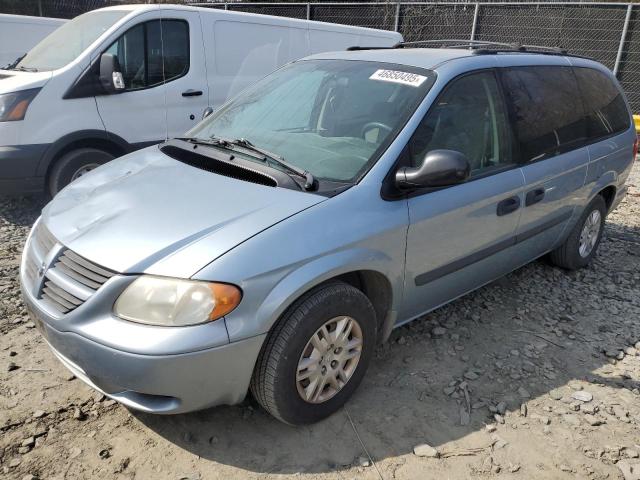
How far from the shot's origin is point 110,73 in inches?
206

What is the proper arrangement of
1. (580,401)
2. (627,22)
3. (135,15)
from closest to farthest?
1. (580,401)
2. (135,15)
3. (627,22)

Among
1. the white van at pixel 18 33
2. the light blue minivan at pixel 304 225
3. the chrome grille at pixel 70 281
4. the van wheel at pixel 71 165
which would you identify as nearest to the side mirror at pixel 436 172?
the light blue minivan at pixel 304 225

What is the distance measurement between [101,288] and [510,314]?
9.17 feet

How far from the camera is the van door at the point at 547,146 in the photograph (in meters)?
3.53

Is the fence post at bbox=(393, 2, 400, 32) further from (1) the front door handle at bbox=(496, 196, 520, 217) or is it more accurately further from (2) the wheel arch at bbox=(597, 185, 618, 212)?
(1) the front door handle at bbox=(496, 196, 520, 217)

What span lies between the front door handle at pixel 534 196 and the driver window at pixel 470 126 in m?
0.28

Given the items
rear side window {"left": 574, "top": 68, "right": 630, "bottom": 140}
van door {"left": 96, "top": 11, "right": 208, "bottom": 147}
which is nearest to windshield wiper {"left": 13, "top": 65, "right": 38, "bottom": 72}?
van door {"left": 96, "top": 11, "right": 208, "bottom": 147}

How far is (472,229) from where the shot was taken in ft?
10.4

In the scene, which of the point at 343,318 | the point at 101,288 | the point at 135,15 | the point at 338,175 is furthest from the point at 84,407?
the point at 135,15

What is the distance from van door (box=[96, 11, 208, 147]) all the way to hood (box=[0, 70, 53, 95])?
496mm

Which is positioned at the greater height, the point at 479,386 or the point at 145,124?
the point at 145,124

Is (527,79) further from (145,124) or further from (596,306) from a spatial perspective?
(145,124)

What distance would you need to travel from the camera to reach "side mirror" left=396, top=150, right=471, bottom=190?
2.65m

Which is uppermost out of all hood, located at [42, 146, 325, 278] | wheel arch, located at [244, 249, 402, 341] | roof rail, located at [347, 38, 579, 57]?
roof rail, located at [347, 38, 579, 57]
